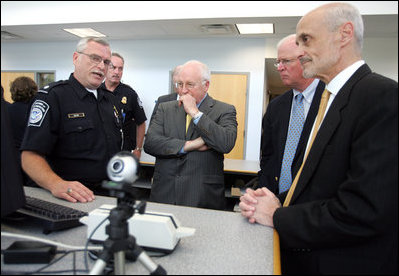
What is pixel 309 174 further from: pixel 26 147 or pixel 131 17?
pixel 26 147

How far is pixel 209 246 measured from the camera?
31.9 inches

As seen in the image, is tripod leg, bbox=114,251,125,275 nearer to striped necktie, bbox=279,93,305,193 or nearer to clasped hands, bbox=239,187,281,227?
clasped hands, bbox=239,187,281,227

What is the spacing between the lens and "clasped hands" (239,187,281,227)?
3.28 feet

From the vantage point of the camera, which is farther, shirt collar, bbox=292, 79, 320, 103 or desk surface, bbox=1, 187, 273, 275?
shirt collar, bbox=292, 79, 320, 103

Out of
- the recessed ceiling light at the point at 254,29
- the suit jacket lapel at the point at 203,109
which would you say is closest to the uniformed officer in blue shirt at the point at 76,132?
the suit jacket lapel at the point at 203,109

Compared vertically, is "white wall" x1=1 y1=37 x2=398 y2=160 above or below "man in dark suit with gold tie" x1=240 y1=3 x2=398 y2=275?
above

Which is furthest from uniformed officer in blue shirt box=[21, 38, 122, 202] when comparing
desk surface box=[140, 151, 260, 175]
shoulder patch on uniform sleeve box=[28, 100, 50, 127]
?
desk surface box=[140, 151, 260, 175]

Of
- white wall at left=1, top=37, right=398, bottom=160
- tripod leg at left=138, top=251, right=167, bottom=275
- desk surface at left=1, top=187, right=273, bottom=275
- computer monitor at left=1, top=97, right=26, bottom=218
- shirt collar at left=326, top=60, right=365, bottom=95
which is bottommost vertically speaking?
desk surface at left=1, top=187, right=273, bottom=275

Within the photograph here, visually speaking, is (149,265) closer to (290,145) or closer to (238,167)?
(290,145)

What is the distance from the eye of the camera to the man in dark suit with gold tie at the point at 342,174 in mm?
728

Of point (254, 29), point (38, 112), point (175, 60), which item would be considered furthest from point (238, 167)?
point (175, 60)

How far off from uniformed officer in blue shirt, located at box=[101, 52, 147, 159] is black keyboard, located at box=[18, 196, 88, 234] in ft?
6.35

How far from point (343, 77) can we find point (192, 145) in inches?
33.9

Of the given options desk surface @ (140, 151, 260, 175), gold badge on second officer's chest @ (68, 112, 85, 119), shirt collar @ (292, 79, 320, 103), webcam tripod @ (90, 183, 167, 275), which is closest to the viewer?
webcam tripod @ (90, 183, 167, 275)
